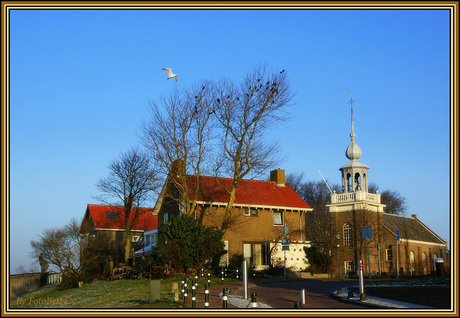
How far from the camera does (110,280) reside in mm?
38719

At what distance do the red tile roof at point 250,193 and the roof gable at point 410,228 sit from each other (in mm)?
12400

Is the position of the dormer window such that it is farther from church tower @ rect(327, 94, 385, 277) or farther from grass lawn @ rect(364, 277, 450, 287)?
grass lawn @ rect(364, 277, 450, 287)

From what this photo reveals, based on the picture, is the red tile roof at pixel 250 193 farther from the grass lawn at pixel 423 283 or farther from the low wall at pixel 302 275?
the grass lawn at pixel 423 283

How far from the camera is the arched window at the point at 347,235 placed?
53.6m

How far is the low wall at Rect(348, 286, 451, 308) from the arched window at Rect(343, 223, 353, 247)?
3143 cm

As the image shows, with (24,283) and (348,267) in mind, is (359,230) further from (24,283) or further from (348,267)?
(24,283)

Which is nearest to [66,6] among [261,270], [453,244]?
[453,244]

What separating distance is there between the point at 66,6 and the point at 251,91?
957 inches

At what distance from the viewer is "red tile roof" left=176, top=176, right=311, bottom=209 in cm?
4584

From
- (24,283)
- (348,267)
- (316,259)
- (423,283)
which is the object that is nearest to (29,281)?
(24,283)

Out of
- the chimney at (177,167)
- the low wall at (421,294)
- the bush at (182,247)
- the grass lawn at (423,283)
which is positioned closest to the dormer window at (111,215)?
the chimney at (177,167)

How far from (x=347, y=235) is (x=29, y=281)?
1189 inches

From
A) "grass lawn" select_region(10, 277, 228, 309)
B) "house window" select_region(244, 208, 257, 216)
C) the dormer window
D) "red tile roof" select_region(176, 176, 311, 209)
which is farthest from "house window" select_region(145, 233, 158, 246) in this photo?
"grass lawn" select_region(10, 277, 228, 309)

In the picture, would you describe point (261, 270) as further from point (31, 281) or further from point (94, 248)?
point (31, 281)
